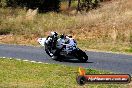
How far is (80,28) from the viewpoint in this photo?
32.2 meters

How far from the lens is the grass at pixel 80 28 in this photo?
92.6 feet

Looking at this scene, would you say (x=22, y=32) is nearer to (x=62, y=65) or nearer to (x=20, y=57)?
(x=20, y=57)

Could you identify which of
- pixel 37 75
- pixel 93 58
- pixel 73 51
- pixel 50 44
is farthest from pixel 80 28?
pixel 37 75

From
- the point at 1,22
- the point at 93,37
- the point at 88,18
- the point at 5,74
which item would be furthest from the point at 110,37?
the point at 5,74

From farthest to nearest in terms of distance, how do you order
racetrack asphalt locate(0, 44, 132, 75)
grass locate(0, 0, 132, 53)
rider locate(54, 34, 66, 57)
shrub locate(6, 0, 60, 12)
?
1. shrub locate(6, 0, 60, 12)
2. grass locate(0, 0, 132, 53)
3. rider locate(54, 34, 66, 57)
4. racetrack asphalt locate(0, 44, 132, 75)

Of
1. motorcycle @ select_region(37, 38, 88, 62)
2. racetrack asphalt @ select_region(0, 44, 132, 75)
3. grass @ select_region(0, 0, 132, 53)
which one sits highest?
motorcycle @ select_region(37, 38, 88, 62)

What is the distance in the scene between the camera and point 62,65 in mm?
18391

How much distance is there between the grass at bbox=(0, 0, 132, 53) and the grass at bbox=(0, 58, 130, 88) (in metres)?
8.49

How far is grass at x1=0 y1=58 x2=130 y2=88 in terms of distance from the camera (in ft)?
44.4

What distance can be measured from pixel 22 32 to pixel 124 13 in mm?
9549

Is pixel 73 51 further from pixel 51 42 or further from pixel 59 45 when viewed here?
pixel 51 42

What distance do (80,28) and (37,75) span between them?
55.8 ft

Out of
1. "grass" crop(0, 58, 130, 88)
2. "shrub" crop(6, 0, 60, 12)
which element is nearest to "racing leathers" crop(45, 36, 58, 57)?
"grass" crop(0, 58, 130, 88)

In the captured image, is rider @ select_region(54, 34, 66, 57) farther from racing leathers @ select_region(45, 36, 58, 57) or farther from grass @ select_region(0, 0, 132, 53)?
grass @ select_region(0, 0, 132, 53)
